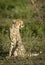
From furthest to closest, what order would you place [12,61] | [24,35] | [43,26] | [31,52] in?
[43,26]
[24,35]
[31,52]
[12,61]

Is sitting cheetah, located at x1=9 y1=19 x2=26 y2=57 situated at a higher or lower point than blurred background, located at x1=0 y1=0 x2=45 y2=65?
higher

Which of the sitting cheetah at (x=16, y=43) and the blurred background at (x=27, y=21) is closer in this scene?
the sitting cheetah at (x=16, y=43)

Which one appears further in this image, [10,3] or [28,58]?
[10,3]

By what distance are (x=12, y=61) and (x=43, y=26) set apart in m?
3.72

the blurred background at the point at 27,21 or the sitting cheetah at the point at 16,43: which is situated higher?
the sitting cheetah at the point at 16,43

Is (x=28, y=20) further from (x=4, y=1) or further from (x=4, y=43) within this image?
(x=4, y=43)

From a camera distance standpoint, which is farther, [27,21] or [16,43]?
[27,21]

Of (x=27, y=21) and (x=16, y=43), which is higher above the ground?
(x=16, y=43)

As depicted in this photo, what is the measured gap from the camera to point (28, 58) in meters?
6.93

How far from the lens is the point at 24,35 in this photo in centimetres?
966

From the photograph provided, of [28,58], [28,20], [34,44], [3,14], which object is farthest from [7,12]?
[28,58]

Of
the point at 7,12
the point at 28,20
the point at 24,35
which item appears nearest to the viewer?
the point at 24,35

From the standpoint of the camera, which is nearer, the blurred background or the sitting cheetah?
the sitting cheetah

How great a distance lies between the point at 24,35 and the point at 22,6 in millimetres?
2632
